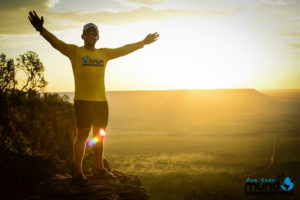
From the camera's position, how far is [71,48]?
4.45m

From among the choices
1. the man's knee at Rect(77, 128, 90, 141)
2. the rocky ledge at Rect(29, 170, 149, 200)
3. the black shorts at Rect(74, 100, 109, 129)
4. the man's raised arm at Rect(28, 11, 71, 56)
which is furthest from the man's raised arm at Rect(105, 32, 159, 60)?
the rocky ledge at Rect(29, 170, 149, 200)

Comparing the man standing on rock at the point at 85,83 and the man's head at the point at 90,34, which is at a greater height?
the man's head at the point at 90,34

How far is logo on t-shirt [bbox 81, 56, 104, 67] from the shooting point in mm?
4418

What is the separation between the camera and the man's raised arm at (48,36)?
4.21 m

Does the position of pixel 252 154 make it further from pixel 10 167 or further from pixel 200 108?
pixel 200 108

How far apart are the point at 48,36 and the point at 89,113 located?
5.11ft

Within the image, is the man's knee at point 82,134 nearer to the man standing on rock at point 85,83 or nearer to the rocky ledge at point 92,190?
the man standing on rock at point 85,83

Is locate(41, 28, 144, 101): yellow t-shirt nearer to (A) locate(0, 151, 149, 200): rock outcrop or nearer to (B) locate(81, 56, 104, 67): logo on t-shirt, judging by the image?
(B) locate(81, 56, 104, 67): logo on t-shirt

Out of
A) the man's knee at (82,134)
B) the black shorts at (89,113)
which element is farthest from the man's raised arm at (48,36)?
the man's knee at (82,134)

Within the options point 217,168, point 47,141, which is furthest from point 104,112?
Answer: point 217,168

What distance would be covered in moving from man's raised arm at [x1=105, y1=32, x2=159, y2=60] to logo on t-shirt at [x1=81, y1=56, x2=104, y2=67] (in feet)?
1.17

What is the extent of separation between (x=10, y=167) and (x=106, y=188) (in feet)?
7.33

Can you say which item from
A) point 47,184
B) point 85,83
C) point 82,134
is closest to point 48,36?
point 85,83

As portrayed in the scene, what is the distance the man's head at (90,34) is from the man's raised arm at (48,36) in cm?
34
